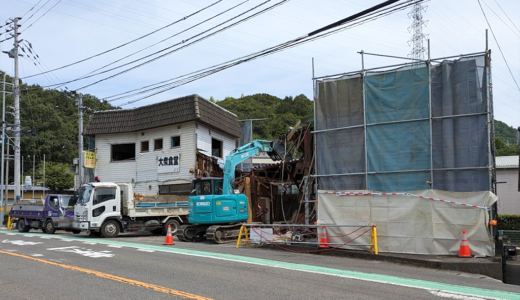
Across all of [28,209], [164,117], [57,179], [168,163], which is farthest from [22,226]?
[57,179]

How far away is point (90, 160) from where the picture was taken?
3066 cm

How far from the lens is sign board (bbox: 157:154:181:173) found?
92.3ft

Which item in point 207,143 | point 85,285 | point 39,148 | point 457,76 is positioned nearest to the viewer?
point 85,285

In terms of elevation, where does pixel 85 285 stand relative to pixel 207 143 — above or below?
below

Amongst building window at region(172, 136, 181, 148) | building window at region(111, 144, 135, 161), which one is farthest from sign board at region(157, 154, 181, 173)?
building window at region(111, 144, 135, 161)

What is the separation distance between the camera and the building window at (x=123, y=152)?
3195 cm

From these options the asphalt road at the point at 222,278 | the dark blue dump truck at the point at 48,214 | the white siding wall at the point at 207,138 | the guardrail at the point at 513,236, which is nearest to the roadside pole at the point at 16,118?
the dark blue dump truck at the point at 48,214

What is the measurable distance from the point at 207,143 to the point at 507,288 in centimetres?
2201

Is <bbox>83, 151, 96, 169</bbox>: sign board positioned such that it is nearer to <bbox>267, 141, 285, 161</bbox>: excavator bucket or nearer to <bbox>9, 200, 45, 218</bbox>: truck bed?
<bbox>9, 200, 45, 218</bbox>: truck bed

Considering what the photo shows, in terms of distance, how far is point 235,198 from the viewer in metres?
18.6

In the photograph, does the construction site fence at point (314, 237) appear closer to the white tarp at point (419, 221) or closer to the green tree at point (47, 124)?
the white tarp at point (419, 221)

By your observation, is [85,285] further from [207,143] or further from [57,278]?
[207,143]

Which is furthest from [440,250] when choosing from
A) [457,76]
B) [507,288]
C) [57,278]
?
[57,278]

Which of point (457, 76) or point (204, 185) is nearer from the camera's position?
point (457, 76)
